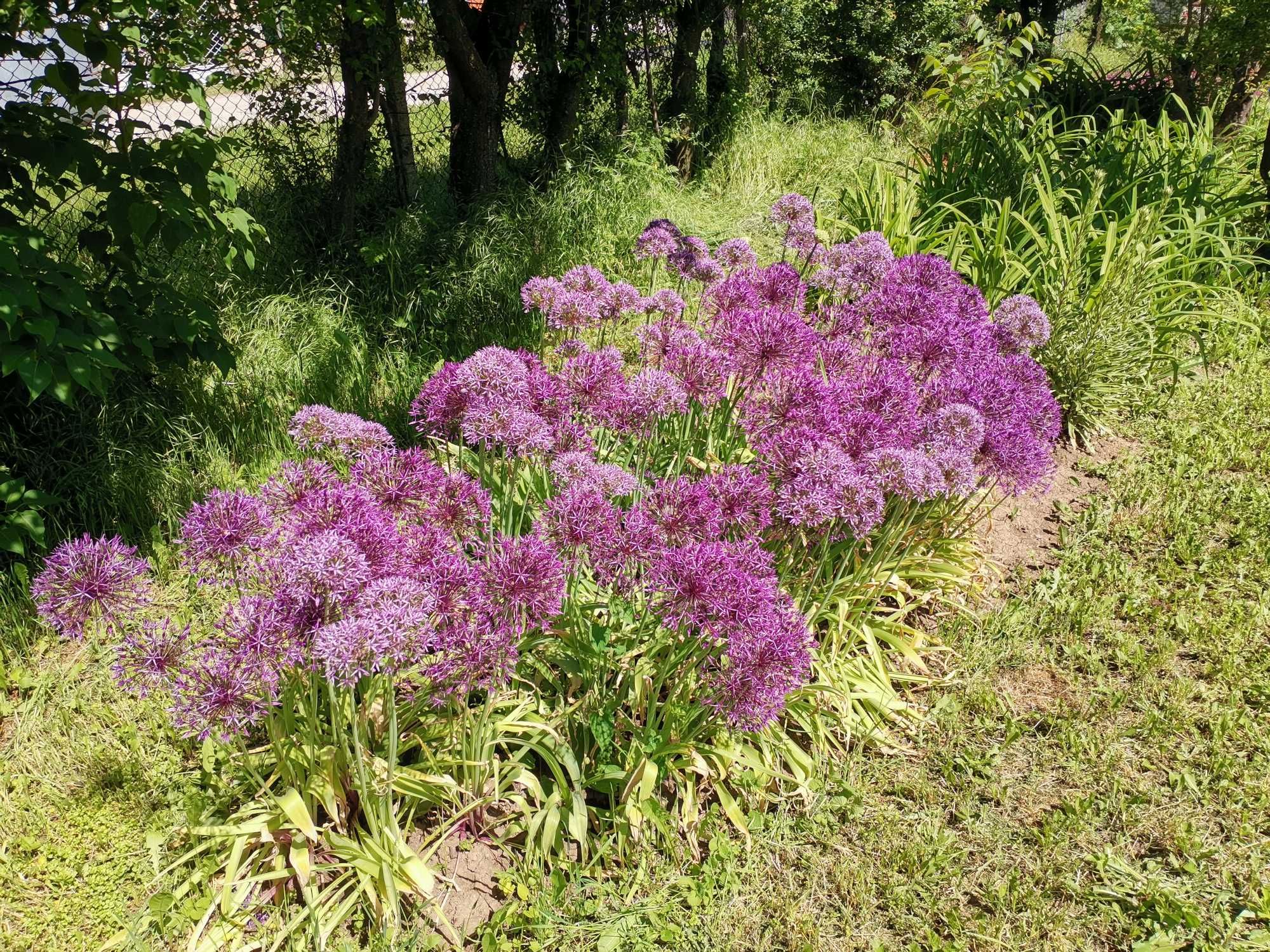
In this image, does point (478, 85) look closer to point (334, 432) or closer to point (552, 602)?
point (334, 432)

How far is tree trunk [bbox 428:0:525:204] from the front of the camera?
17.4 ft

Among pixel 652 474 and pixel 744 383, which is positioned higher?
pixel 744 383

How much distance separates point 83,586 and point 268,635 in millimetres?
476

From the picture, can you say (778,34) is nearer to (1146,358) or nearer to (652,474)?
(1146,358)

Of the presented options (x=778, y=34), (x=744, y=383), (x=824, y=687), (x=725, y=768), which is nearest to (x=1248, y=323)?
(x=744, y=383)

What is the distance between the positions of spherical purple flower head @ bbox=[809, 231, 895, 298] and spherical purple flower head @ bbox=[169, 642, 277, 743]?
287 centimetres

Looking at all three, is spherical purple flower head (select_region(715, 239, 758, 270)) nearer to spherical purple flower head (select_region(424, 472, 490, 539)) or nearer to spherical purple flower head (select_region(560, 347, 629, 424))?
spherical purple flower head (select_region(560, 347, 629, 424))

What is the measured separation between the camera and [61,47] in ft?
9.24

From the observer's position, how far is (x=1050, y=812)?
8.51 feet

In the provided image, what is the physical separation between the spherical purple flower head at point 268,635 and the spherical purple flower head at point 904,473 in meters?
1.57

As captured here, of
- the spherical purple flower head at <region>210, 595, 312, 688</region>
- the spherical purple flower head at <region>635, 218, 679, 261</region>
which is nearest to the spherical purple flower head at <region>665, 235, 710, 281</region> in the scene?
the spherical purple flower head at <region>635, 218, 679, 261</region>

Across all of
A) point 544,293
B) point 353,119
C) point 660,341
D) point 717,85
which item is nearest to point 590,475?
point 660,341

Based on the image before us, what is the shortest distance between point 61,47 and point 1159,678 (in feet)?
15.4

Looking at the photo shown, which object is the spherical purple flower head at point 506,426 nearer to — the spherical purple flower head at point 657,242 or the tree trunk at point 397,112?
the spherical purple flower head at point 657,242
